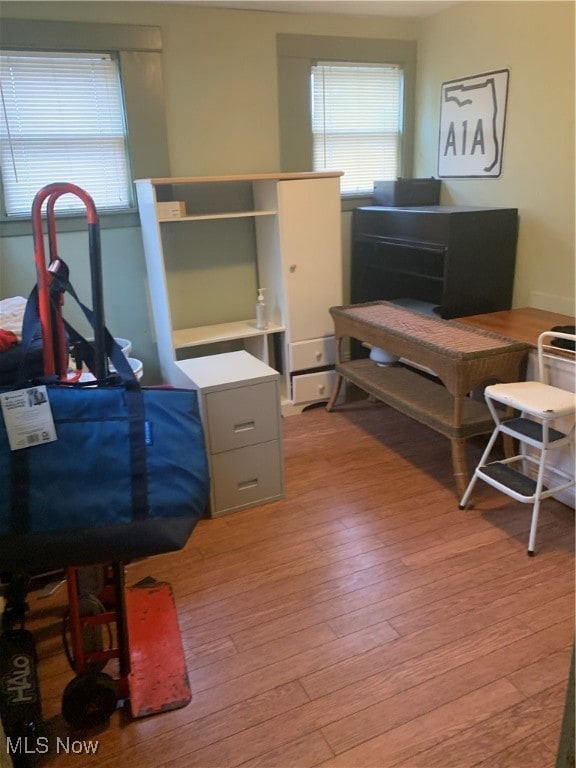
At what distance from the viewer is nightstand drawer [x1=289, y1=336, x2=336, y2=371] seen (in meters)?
3.52

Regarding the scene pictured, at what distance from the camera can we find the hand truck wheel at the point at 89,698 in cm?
149

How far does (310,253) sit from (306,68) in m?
1.20

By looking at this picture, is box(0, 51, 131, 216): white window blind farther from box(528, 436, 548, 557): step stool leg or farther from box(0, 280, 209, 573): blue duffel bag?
box(528, 436, 548, 557): step stool leg

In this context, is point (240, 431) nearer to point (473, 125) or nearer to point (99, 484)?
point (99, 484)

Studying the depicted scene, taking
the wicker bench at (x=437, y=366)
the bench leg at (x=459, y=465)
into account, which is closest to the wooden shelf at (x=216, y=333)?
the wicker bench at (x=437, y=366)

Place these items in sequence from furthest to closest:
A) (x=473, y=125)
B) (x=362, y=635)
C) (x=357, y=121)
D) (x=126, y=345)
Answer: (x=357, y=121)
(x=473, y=125)
(x=126, y=345)
(x=362, y=635)

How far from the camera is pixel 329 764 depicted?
4.76 ft

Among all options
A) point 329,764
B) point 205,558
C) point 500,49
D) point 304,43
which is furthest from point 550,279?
point 329,764

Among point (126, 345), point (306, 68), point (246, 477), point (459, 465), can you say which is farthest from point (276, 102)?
point (459, 465)

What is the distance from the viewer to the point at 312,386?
3613 millimetres

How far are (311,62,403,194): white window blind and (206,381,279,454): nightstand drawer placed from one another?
2015 millimetres

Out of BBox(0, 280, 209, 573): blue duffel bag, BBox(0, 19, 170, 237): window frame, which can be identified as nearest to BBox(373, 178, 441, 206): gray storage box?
BBox(0, 19, 170, 237): window frame

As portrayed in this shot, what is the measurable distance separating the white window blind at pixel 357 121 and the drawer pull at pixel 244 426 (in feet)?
6.91
